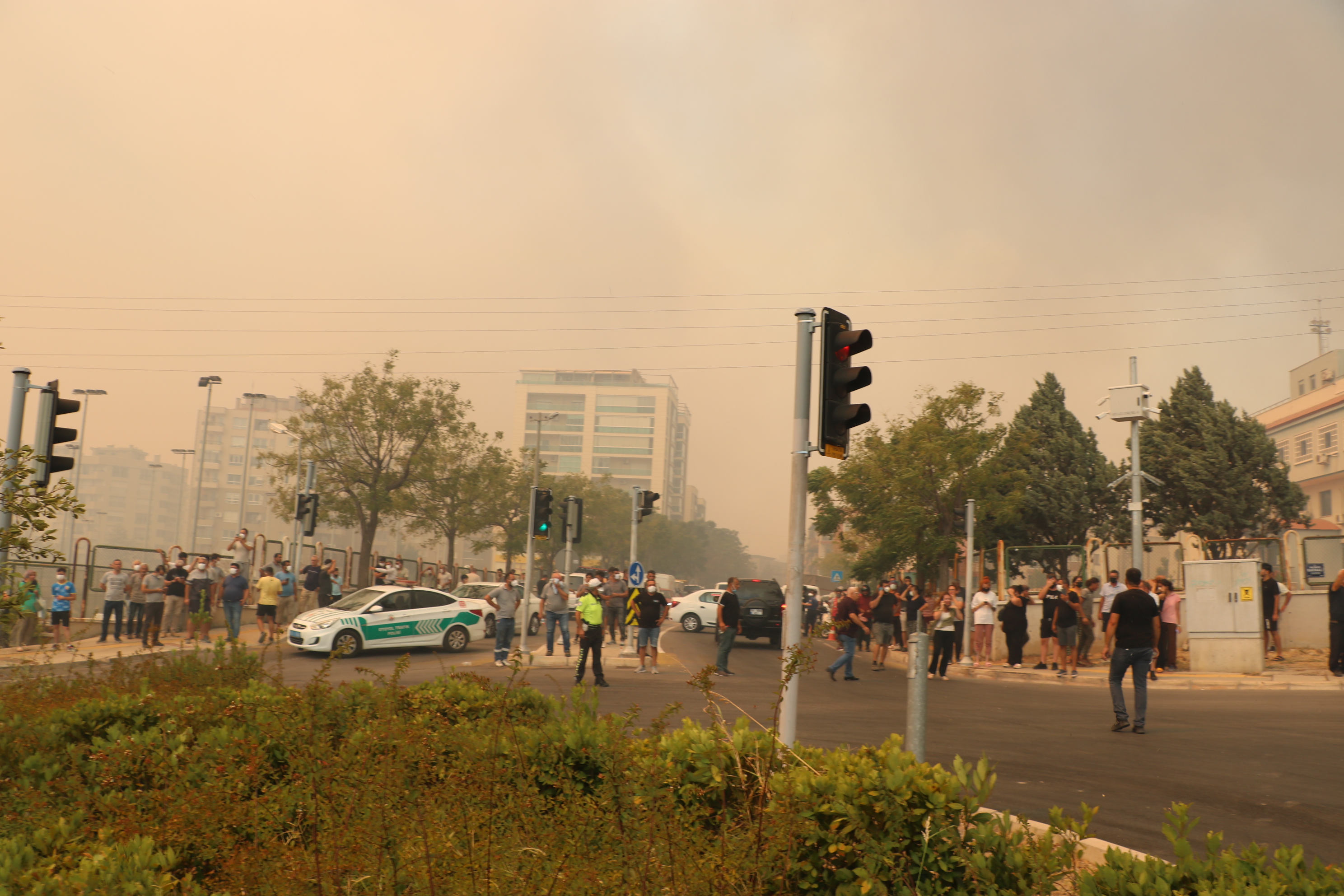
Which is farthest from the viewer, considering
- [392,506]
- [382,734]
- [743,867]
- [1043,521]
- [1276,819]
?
[392,506]

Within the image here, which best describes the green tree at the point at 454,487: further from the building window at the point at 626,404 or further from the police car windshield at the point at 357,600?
the building window at the point at 626,404

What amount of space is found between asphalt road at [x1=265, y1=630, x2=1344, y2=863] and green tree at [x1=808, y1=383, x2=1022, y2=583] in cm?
1980

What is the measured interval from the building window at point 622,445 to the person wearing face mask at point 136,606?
148 meters

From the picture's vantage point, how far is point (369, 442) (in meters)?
47.5

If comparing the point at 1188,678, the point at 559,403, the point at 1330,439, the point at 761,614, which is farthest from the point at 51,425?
the point at 559,403

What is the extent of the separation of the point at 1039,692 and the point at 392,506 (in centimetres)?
3635

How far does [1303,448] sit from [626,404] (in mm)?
122705

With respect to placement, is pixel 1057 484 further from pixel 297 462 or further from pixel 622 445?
pixel 622 445

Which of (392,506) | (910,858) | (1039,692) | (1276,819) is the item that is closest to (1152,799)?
(1276,819)

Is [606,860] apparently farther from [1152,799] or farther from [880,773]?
[1152,799]

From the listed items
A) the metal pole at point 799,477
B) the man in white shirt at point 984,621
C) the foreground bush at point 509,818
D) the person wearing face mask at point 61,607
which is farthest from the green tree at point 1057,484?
the foreground bush at point 509,818

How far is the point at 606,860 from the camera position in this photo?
12.1ft

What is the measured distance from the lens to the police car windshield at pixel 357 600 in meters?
21.2

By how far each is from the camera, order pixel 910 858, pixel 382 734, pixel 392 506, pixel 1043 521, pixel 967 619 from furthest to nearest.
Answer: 1. pixel 392 506
2. pixel 1043 521
3. pixel 967 619
4. pixel 382 734
5. pixel 910 858
